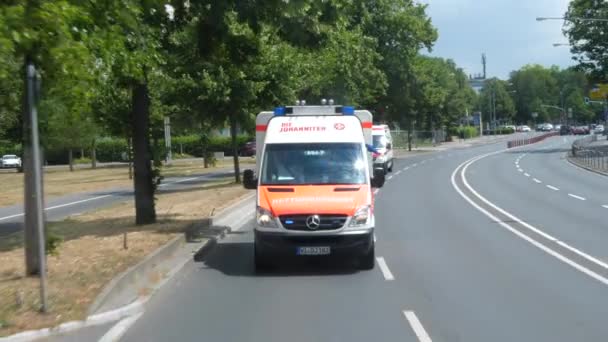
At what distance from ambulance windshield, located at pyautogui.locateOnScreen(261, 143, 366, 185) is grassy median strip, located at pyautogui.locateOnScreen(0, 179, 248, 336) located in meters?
2.56

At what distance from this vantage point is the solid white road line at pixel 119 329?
8.65 m

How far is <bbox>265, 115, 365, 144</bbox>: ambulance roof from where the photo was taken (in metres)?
14.2

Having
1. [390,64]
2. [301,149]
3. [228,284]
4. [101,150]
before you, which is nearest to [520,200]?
[301,149]

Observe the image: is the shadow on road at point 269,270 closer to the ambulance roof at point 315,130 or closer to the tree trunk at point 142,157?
the ambulance roof at point 315,130

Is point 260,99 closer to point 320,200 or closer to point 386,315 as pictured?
point 320,200

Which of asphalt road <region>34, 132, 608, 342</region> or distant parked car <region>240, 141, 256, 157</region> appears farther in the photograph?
distant parked car <region>240, 141, 256, 157</region>

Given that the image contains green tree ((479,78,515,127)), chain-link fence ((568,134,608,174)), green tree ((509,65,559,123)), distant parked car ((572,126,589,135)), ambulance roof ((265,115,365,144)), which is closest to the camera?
ambulance roof ((265,115,365,144))

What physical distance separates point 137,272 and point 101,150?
67722 millimetres

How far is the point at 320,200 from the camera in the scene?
12.8m

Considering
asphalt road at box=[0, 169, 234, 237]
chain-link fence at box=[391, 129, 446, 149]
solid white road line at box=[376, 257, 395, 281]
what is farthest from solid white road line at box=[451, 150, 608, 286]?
chain-link fence at box=[391, 129, 446, 149]

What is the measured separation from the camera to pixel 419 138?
98188 millimetres

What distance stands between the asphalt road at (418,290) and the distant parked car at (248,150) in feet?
167

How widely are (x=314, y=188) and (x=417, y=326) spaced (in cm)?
463

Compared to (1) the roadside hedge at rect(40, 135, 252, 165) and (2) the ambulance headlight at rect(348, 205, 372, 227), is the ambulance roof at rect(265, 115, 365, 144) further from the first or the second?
(1) the roadside hedge at rect(40, 135, 252, 165)
